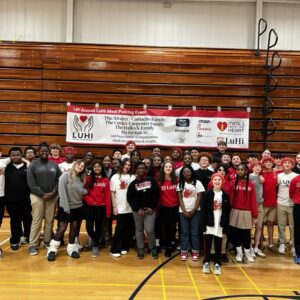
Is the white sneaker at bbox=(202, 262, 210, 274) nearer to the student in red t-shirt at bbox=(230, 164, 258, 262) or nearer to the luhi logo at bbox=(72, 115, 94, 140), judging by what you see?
the student in red t-shirt at bbox=(230, 164, 258, 262)

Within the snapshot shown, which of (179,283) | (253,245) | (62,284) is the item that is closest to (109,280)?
(62,284)

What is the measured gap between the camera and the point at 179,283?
4.11 m

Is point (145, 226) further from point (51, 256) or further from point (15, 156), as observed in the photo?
point (15, 156)

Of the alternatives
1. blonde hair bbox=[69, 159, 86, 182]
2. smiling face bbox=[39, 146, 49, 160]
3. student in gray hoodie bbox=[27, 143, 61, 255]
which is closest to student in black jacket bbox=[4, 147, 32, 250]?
student in gray hoodie bbox=[27, 143, 61, 255]

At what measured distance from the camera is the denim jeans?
493 cm

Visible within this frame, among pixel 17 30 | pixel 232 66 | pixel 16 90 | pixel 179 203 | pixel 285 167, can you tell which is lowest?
pixel 179 203

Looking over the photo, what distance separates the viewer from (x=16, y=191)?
206 inches

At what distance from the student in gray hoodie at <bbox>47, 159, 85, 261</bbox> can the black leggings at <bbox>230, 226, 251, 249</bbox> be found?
7.46 ft

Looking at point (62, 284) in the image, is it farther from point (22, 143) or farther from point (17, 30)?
point (17, 30)

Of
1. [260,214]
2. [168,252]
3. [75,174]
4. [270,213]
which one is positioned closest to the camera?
[75,174]

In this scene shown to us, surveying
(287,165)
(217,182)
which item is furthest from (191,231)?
(287,165)

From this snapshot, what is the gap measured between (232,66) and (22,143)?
5.36 meters

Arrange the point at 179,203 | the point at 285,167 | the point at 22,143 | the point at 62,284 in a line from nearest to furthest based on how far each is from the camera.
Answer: the point at 62,284
the point at 179,203
the point at 285,167
the point at 22,143

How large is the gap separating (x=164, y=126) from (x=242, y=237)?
3774 millimetres
